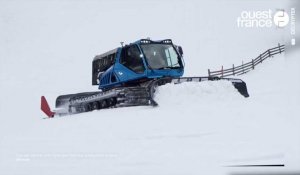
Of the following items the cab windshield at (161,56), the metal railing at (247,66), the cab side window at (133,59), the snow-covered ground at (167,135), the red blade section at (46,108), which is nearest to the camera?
the snow-covered ground at (167,135)

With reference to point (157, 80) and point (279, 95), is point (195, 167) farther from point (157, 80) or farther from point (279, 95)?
point (279, 95)

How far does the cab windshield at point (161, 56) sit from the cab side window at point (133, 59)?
22 centimetres

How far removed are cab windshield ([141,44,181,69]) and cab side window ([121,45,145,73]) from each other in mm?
222

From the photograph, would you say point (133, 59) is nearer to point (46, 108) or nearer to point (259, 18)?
point (259, 18)

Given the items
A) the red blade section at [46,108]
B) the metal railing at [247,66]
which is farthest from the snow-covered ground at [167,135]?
the metal railing at [247,66]

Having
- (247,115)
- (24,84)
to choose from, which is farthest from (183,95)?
(24,84)

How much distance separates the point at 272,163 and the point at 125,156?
7.41 feet

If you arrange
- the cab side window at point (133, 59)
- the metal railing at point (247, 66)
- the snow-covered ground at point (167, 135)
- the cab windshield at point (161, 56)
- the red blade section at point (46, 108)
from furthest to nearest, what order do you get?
the metal railing at point (247, 66)
the red blade section at point (46, 108)
the cab windshield at point (161, 56)
the cab side window at point (133, 59)
the snow-covered ground at point (167, 135)

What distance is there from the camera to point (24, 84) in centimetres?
1605

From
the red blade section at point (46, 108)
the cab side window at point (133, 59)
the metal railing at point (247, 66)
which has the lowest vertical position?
the red blade section at point (46, 108)

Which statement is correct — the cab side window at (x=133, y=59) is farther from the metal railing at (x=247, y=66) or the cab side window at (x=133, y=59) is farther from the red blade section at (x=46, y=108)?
the metal railing at (x=247, y=66)

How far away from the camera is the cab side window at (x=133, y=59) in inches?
454

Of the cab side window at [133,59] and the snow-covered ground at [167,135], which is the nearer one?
the snow-covered ground at [167,135]

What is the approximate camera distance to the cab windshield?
11664mm
